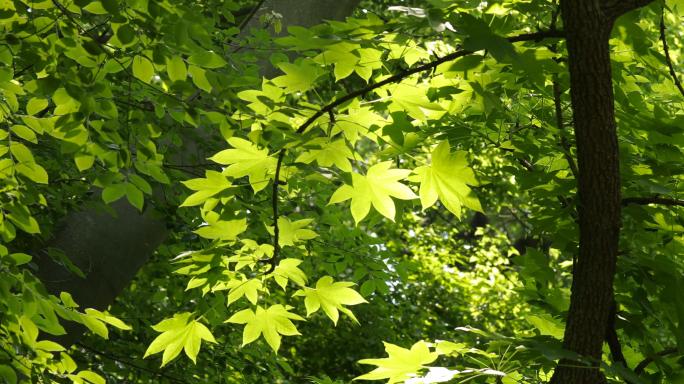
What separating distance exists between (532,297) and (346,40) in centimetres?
110

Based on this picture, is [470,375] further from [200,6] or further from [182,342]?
[200,6]

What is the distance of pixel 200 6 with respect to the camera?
376 cm

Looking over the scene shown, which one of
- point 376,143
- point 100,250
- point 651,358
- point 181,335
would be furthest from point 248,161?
point 100,250

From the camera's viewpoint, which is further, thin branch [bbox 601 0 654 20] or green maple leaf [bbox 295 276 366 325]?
green maple leaf [bbox 295 276 366 325]

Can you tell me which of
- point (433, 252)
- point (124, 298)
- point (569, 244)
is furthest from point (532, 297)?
point (433, 252)

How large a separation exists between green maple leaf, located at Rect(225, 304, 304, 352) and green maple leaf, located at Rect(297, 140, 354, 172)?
494 millimetres

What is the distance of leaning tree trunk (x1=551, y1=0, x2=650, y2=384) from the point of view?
5.41 ft

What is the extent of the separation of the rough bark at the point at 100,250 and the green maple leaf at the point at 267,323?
5.28 feet

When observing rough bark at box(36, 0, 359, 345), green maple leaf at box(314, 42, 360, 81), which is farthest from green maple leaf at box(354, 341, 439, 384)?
rough bark at box(36, 0, 359, 345)

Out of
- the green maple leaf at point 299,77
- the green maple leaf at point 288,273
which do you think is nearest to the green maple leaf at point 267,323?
the green maple leaf at point 288,273

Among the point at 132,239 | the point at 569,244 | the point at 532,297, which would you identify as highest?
the point at 569,244

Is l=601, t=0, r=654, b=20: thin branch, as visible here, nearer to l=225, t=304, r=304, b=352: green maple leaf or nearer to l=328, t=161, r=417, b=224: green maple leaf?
l=328, t=161, r=417, b=224: green maple leaf

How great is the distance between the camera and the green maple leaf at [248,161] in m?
1.81

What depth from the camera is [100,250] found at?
3.78m
